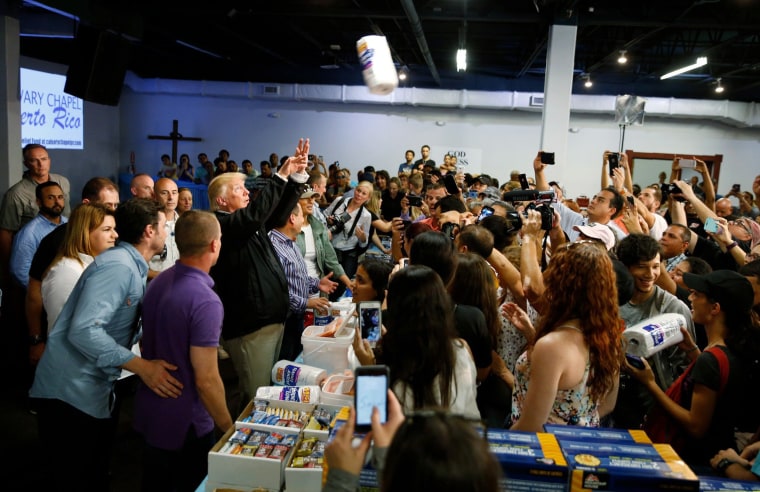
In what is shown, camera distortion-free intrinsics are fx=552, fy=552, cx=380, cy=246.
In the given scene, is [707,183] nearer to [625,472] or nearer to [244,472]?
[625,472]

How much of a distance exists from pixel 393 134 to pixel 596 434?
498 inches

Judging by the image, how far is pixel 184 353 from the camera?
1983mm

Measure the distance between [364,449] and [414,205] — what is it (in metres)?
4.26

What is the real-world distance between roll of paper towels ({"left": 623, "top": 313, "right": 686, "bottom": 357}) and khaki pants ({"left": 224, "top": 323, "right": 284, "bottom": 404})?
169cm

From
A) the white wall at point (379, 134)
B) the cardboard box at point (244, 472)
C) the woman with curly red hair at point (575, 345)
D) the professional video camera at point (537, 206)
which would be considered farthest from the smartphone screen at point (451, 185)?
the white wall at point (379, 134)

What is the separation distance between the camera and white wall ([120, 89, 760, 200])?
13.3m

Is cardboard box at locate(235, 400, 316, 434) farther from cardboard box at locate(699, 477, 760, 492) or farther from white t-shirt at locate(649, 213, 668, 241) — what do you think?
white t-shirt at locate(649, 213, 668, 241)

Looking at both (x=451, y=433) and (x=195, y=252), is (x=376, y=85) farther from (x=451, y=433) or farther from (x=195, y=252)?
(x=451, y=433)

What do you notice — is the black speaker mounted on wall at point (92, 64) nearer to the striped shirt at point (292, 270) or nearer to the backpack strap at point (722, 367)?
the striped shirt at point (292, 270)

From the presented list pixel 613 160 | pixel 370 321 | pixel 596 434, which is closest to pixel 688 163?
pixel 613 160

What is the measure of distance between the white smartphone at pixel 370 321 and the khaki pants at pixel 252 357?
1.01m

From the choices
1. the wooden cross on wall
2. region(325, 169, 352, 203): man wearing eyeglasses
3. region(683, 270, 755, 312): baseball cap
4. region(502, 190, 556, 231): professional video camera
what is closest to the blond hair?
region(502, 190, 556, 231): professional video camera

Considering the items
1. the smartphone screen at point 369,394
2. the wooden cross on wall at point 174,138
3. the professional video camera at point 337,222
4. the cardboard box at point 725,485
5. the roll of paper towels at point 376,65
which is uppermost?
the wooden cross on wall at point 174,138

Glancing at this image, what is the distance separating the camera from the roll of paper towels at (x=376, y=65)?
270cm
